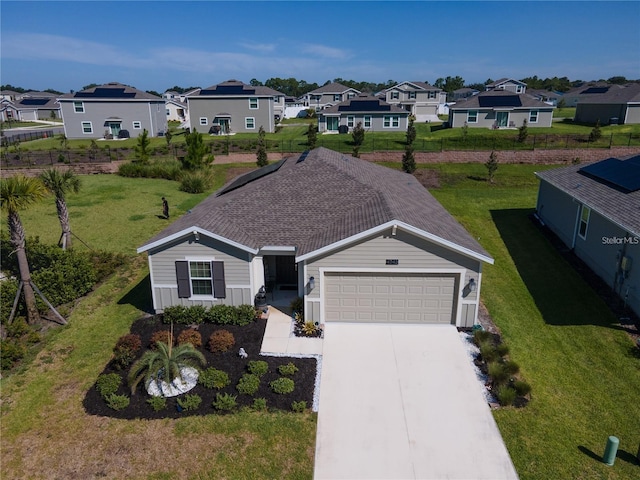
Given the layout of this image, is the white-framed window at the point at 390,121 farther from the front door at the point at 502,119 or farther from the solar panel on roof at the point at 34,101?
the solar panel on roof at the point at 34,101

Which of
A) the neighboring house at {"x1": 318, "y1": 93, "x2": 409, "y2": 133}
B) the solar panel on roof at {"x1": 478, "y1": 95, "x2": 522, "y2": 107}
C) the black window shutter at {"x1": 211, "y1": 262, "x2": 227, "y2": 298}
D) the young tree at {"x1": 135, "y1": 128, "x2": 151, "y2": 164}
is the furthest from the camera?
the neighboring house at {"x1": 318, "y1": 93, "x2": 409, "y2": 133}

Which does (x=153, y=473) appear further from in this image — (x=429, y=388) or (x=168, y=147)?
(x=168, y=147)

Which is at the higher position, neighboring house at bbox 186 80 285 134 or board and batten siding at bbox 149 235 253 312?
neighboring house at bbox 186 80 285 134

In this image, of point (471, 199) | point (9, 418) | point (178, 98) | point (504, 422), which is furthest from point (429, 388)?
point (178, 98)

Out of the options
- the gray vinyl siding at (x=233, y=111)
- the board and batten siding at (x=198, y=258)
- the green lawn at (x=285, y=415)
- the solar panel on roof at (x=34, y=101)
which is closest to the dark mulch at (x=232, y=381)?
the green lawn at (x=285, y=415)

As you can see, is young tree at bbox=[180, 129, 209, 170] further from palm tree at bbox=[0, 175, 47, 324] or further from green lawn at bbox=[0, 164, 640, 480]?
palm tree at bbox=[0, 175, 47, 324]

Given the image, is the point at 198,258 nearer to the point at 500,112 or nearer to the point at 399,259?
the point at 399,259

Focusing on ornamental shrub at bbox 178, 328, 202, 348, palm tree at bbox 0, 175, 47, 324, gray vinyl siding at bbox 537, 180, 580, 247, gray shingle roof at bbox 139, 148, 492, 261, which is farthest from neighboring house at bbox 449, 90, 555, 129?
palm tree at bbox 0, 175, 47, 324
